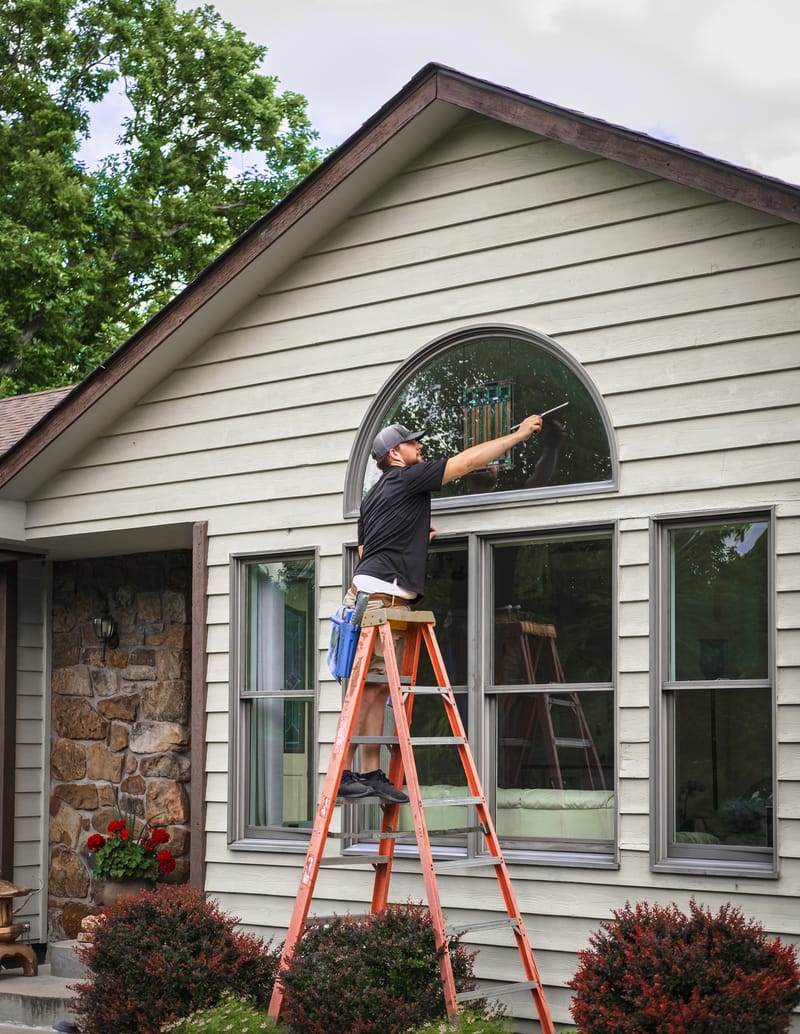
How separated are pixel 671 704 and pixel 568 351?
1.82 m

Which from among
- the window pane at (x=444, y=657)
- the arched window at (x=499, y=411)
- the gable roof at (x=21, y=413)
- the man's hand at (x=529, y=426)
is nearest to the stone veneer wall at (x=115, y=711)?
the gable roof at (x=21, y=413)

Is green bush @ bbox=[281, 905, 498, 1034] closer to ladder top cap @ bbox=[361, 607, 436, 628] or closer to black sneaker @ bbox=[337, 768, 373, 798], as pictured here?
black sneaker @ bbox=[337, 768, 373, 798]

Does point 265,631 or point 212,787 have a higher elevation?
point 265,631

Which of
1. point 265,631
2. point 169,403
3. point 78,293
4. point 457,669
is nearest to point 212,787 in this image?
point 265,631

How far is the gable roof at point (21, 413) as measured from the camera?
1023 cm

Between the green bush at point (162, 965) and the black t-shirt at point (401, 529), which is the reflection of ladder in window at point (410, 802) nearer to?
the black t-shirt at point (401, 529)

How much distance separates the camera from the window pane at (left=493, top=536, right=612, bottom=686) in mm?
6812

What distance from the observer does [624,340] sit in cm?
683

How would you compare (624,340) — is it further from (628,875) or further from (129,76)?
(129,76)

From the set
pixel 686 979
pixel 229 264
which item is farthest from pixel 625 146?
pixel 686 979

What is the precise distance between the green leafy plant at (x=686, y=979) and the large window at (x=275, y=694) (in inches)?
99.1

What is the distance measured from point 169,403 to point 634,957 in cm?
457

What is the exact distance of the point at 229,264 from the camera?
25.9 ft

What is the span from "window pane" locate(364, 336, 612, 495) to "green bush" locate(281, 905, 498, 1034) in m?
2.29
